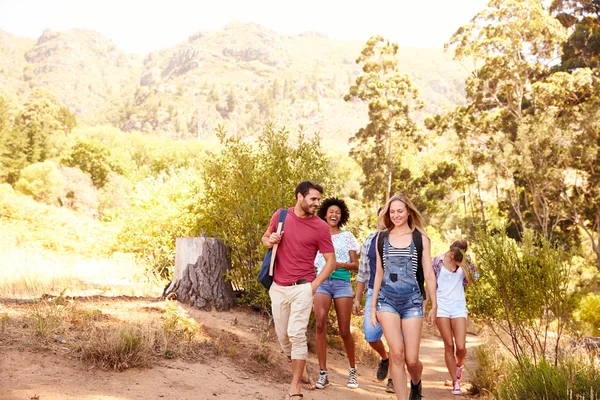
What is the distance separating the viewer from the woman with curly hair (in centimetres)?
663

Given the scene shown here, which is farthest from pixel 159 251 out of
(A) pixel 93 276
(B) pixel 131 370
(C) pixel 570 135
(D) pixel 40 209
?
(C) pixel 570 135

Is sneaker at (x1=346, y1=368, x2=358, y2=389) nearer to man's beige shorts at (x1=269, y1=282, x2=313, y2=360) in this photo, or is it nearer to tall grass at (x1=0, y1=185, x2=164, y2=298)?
man's beige shorts at (x1=269, y1=282, x2=313, y2=360)

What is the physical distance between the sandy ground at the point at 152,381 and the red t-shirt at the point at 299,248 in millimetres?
1227

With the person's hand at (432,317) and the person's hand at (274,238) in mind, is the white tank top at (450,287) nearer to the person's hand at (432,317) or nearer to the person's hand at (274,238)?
→ the person's hand at (432,317)

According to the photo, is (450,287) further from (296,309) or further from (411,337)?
(296,309)

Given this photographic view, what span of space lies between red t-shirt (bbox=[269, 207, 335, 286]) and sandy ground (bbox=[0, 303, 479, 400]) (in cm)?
123

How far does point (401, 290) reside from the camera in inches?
203

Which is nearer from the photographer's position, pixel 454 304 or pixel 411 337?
pixel 411 337

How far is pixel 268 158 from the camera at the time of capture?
29.8 feet

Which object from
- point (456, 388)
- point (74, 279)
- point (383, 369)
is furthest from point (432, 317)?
point (74, 279)

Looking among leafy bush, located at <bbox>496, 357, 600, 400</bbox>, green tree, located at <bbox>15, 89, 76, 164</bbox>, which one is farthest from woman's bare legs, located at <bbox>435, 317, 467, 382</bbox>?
green tree, located at <bbox>15, 89, 76, 164</bbox>

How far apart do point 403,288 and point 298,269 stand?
1100 mm

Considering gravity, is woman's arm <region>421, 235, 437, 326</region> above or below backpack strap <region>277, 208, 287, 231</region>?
below

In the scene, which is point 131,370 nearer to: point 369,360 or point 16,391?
point 16,391
